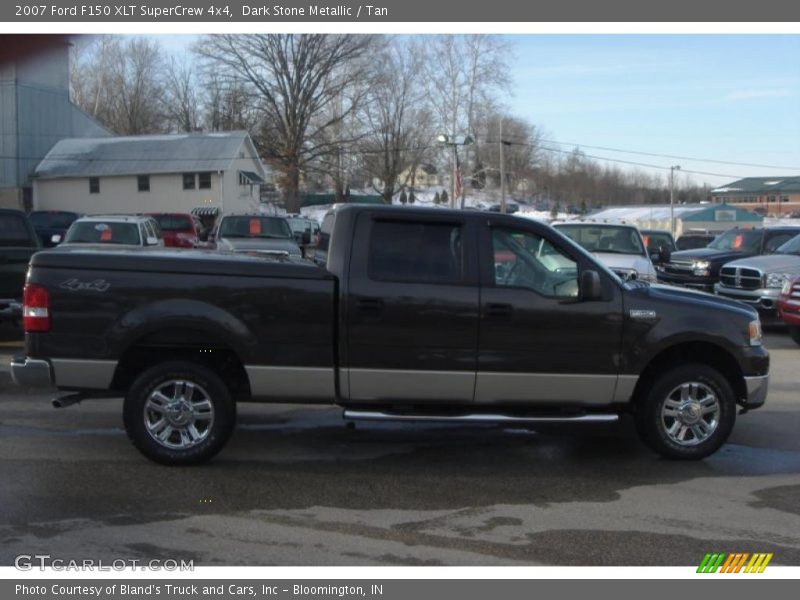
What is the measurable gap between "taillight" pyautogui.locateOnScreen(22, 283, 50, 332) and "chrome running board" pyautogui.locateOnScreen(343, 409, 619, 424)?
7.81 ft

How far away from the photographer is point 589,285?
6.57 metres

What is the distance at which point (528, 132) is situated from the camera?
7550 cm

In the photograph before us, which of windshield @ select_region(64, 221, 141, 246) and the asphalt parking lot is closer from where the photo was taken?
the asphalt parking lot

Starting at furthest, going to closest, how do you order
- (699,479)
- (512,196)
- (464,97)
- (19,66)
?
(512,196), (464,97), (699,479), (19,66)

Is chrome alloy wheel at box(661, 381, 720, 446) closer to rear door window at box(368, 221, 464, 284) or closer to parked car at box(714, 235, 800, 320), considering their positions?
rear door window at box(368, 221, 464, 284)

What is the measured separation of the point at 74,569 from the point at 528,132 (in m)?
73.9

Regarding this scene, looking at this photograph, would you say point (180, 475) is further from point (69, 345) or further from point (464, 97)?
point (464, 97)

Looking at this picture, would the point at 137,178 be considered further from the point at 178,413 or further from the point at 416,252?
the point at 416,252

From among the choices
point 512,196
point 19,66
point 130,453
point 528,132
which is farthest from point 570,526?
point 512,196

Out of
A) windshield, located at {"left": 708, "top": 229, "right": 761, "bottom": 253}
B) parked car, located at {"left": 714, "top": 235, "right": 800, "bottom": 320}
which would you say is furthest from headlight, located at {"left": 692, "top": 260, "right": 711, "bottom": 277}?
parked car, located at {"left": 714, "top": 235, "right": 800, "bottom": 320}

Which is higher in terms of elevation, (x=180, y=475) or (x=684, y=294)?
(x=684, y=294)

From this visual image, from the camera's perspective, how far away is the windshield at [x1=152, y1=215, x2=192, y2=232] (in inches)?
1114

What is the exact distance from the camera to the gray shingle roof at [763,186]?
336 ft

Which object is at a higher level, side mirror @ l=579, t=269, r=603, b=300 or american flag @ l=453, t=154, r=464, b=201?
american flag @ l=453, t=154, r=464, b=201
